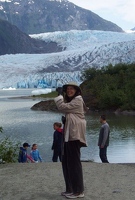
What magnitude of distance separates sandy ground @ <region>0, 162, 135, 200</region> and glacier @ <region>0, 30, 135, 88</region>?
2285 inches

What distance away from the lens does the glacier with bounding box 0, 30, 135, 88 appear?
70000 millimetres

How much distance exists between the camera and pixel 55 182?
6.63m

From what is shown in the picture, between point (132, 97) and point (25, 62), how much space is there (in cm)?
4464

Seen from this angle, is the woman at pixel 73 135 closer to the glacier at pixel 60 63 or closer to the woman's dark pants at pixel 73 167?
the woman's dark pants at pixel 73 167

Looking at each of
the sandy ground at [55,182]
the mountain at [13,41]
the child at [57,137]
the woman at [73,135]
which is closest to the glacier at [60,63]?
the child at [57,137]

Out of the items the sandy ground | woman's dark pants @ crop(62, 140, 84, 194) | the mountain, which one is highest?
the mountain

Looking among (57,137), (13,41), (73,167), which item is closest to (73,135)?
(73,167)

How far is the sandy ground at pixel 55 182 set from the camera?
5820mm

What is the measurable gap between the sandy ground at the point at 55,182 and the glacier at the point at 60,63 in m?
58.0

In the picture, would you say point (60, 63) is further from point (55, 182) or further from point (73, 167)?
point (73, 167)

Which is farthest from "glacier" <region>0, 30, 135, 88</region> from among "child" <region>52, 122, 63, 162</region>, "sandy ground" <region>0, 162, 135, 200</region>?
"sandy ground" <region>0, 162, 135, 200</region>

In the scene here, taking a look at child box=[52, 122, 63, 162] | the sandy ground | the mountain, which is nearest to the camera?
the sandy ground

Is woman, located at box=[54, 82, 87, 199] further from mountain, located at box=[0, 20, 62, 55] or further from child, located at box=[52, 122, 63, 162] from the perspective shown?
mountain, located at box=[0, 20, 62, 55]

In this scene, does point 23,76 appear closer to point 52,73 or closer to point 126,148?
point 52,73
